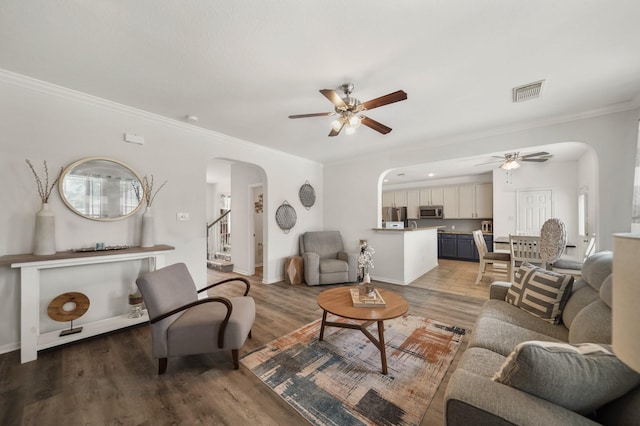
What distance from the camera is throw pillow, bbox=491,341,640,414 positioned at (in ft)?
2.83

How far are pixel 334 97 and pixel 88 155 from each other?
2.81m

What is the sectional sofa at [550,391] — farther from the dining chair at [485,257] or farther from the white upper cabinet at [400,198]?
the white upper cabinet at [400,198]

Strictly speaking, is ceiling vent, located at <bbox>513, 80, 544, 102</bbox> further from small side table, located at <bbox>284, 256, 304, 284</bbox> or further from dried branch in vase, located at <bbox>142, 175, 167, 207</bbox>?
dried branch in vase, located at <bbox>142, 175, 167, 207</bbox>

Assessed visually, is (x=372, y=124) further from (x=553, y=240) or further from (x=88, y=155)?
(x=88, y=155)

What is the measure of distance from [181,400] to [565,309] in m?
3.01

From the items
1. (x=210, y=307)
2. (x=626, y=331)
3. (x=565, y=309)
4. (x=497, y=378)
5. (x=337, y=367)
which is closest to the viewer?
(x=626, y=331)

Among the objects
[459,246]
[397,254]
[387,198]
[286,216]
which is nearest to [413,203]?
[387,198]

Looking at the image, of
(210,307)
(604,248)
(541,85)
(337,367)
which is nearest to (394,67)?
(541,85)

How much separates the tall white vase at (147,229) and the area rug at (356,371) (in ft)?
6.13

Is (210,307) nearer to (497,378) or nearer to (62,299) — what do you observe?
(62,299)

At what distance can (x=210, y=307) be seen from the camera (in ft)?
7.52

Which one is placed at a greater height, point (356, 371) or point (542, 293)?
point (542, 293)

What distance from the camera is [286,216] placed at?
15.7 feet

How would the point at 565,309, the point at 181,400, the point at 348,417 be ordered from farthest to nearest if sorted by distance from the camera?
the point at 565,309 < the point at 181,400 < the point at 348,417
